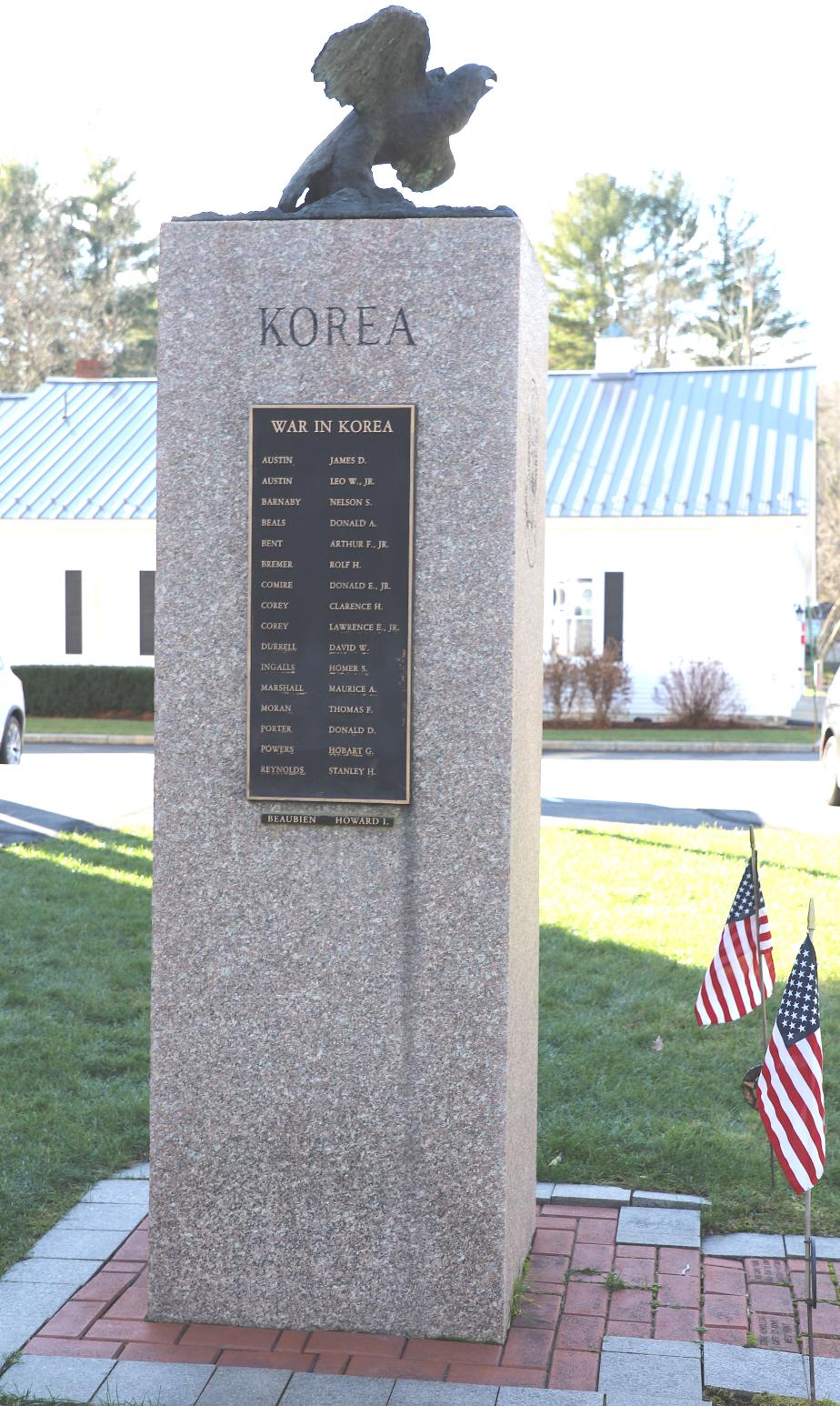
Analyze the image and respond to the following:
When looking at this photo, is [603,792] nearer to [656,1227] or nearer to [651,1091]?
[651,1091]

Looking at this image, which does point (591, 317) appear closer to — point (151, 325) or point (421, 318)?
point (151, 325)

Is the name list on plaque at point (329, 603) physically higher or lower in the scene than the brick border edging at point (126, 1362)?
higher

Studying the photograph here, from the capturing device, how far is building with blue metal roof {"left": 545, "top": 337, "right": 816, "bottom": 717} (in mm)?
26453

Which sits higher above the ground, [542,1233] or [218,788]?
[218,788]

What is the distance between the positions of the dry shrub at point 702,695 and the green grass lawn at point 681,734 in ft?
0.91

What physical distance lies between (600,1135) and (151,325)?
46938 millimetres

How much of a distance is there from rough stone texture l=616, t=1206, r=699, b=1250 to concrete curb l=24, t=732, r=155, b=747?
17.7 m

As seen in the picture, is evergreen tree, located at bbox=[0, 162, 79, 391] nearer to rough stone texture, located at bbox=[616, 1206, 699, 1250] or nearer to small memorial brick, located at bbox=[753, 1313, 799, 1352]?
rough stone texture, located at bbox=[616, 1206, 699, 1250]

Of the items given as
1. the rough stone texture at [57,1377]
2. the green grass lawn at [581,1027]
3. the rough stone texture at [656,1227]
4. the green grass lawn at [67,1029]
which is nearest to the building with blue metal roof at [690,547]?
the green grass lawn at [581,1027]

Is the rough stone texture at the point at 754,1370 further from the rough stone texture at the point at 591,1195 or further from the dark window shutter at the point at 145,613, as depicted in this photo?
the dark window shutter at the point at 145,613

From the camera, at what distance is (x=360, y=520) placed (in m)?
4.00

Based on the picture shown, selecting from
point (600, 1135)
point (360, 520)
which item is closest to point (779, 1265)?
point (600, 1135)

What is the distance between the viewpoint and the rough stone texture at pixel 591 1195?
497 centimetres

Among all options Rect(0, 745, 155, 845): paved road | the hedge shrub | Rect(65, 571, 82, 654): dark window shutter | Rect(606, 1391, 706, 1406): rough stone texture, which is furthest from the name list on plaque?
Rect(65, 571, 82, 654): dark window shutter
